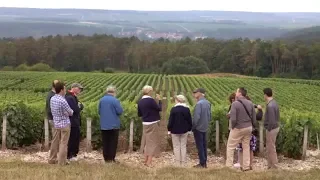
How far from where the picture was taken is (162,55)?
103 metres

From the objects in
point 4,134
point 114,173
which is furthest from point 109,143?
point 4,134

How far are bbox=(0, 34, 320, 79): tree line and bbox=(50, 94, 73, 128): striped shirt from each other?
8110 cm

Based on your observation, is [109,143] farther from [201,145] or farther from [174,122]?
[201,145]

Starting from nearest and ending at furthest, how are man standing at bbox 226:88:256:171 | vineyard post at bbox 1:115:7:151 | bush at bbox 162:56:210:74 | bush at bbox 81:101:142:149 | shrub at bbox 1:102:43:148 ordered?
man standing at bbox 226:88:256:171 < vineyard post at bbox 1:115:7:151 < shrub at bbox 1:102:43:148 < bush at bbox 81:101:142:149 < bush at bbox 162:56:210:74

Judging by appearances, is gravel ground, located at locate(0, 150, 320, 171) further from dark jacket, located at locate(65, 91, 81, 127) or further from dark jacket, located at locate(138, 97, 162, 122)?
dark jacket, located at locate(138, 97, 162, 122)

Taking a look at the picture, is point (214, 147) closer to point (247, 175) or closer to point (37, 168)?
point (247, 175)

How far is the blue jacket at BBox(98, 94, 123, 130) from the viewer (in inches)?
350

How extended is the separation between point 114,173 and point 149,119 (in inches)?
83.6

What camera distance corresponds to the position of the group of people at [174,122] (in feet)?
28.0

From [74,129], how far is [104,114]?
0.80 m

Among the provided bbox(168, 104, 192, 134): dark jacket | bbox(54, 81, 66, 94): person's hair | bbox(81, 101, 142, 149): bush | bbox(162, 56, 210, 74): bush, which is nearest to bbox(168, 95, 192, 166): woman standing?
bbox(168, 104, 192, 134): dark jacket

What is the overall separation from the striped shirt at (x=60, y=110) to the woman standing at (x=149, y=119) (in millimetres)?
1328

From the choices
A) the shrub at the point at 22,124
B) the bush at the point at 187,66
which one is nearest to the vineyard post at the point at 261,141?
the shrub at the point at 22,124

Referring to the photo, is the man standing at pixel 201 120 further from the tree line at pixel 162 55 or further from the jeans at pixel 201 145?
the tree line at pixel 162 55
